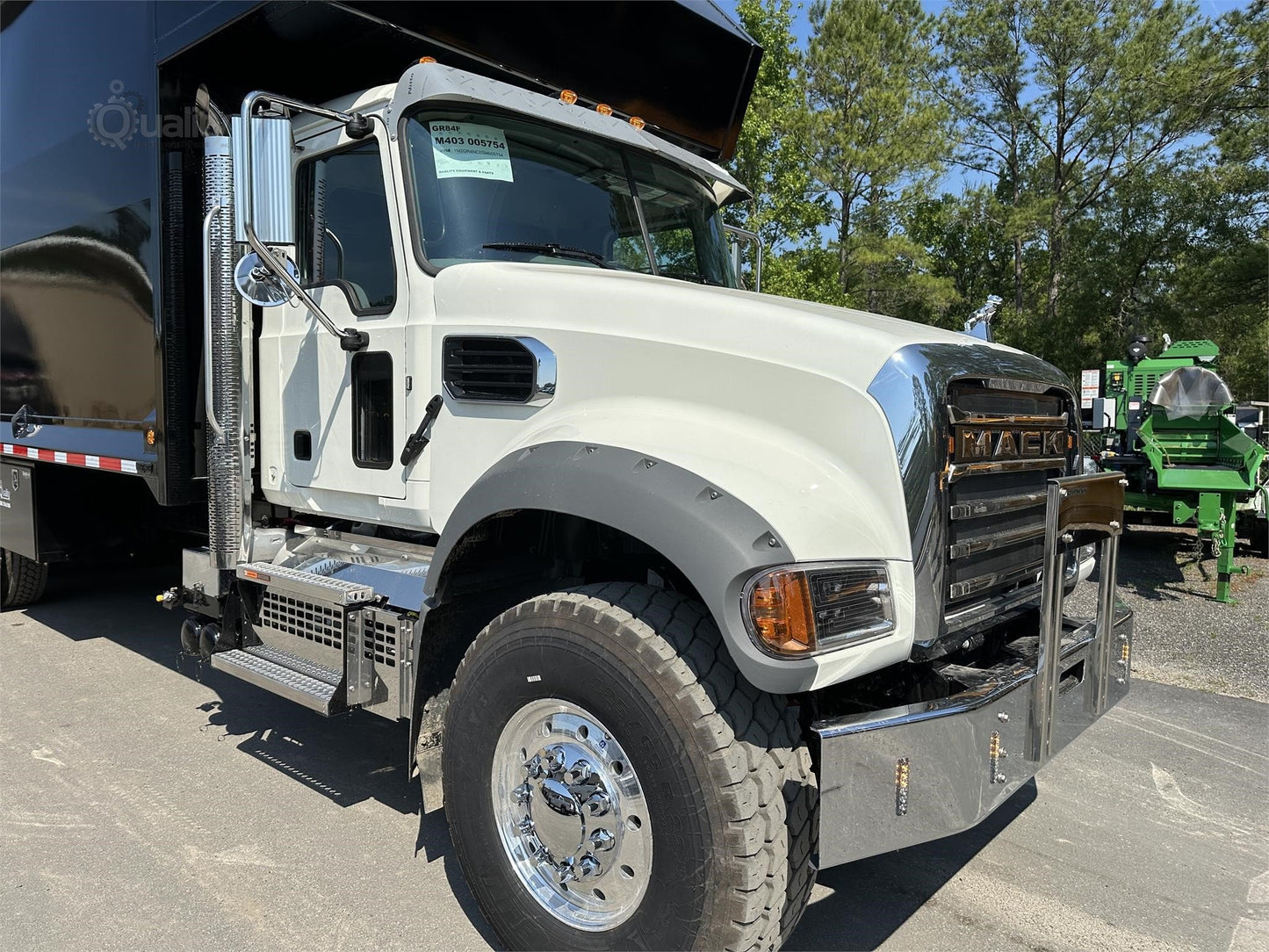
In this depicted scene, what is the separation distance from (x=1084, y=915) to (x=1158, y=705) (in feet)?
9.05

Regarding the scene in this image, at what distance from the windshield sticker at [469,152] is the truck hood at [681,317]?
386 mm

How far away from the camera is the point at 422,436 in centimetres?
325

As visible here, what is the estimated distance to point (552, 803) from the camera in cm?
258

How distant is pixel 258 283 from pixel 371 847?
214 cm

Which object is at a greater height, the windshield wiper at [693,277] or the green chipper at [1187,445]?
the windshield wiper at [693,277]

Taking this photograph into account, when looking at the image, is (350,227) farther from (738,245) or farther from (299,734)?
(299,734)

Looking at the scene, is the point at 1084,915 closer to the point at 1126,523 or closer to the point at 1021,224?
the point at 1126,523

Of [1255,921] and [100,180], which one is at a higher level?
[100,180]

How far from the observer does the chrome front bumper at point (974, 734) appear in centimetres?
217

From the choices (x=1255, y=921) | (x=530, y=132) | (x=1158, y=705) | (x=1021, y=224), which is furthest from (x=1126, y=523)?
(x=1021, y=224)

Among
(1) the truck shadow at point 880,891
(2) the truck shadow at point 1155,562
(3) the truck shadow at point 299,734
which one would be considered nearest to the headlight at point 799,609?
(1) the truck shadow at point 880,891

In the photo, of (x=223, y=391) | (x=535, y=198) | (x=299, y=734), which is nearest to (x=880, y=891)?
(x=535, y=198)

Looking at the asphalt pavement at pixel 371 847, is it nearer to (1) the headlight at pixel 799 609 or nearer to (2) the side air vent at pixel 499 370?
(1) the headlight at pixel 799 609

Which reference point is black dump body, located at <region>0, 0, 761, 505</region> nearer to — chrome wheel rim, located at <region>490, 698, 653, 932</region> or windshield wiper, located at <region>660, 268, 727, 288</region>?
windshield wiper, located at <region>660, 268, 727, 288</region>
